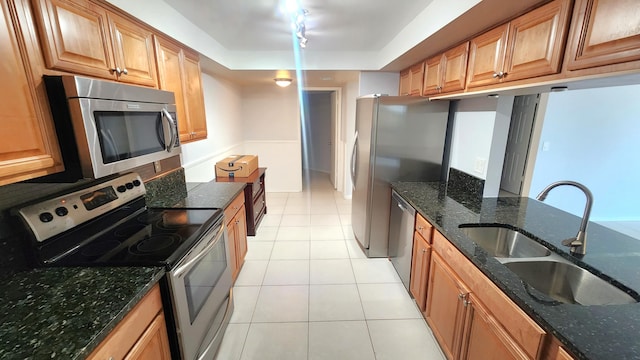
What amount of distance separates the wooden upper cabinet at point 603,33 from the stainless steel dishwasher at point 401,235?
4.29ft

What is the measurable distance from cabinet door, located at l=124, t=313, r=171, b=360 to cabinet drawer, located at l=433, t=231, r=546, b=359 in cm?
149

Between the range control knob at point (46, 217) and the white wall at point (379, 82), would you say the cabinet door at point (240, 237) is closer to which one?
the range control knob at point (46, 217)

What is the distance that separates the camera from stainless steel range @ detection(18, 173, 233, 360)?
1207mm

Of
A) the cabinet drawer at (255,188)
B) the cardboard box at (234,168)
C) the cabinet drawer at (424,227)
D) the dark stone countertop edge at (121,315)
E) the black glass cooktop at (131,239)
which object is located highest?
the cardboard box at (234,168)

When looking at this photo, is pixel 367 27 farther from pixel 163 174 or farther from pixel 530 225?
pixel 163 174

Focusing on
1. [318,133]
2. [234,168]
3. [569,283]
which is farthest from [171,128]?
[318,133]

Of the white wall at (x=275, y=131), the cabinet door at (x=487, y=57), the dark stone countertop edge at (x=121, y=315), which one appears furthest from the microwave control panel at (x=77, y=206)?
the white wall at (x=275, y=131)

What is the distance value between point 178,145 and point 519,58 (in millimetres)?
2174

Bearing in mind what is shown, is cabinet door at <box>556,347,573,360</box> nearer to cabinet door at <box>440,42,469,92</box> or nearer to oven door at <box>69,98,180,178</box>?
cabinet door at <box>440,42,469,92</box>

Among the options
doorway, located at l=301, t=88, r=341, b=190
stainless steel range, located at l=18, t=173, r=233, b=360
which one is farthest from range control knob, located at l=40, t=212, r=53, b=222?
doorway, located at l=301, t=88, r=341, b=190

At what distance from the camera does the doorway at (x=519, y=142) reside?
358cm

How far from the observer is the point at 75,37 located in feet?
3.90

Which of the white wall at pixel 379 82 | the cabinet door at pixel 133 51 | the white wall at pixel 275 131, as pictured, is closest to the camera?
the cabinet door at pixel 133 51

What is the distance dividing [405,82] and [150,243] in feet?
10.4
